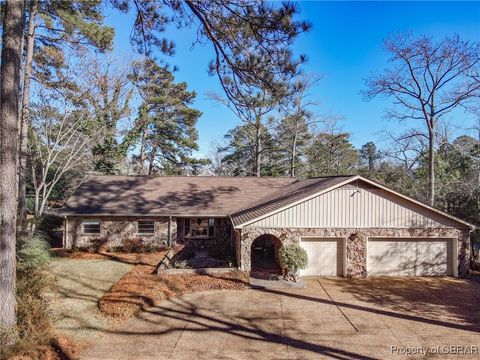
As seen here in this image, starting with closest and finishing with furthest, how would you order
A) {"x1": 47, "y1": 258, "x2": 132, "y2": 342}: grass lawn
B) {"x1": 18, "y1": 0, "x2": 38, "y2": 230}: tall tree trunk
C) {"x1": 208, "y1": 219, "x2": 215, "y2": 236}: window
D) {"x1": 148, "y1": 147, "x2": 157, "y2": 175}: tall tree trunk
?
{"x1": 47, "y1": 258, "x2": 132, "y2": 342}: grass lawn, {"x1": 18, "y1": 0, "x2": 38, "y2": 230}: tall tree trunk, {"x1": 208, "y1": 219, "x2": 215, "y2": 236}: window, {"x1": 148, "y1": 147, "x2": 157, "y2": 175}: tall tree trunk

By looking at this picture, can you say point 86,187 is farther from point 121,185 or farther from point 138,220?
point 138,220

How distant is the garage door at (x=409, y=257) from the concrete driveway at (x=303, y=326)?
2.01 m

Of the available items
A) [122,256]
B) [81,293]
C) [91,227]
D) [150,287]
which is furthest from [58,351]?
[91,227]

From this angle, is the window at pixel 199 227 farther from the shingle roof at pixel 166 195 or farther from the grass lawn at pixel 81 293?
the grass lawn at pixel 81 293

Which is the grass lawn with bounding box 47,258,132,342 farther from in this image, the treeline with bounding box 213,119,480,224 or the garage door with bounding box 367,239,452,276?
the treeline with bounding box 213,119,480,224

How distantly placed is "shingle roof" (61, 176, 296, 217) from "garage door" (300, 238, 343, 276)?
5.84m

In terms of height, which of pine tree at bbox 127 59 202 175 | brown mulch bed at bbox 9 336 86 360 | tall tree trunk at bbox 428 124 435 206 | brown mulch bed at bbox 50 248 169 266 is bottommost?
brown mulch bed at bbox 9 336 86 360

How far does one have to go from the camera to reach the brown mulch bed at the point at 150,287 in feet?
33.5

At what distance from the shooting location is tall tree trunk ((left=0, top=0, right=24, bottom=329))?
7.28m

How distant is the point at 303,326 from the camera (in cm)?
934

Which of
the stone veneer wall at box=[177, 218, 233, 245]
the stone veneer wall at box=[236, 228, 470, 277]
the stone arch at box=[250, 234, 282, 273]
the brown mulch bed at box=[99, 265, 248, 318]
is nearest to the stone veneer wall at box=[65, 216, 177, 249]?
the stone veneer wall at box=[177, 218, 233, 245]

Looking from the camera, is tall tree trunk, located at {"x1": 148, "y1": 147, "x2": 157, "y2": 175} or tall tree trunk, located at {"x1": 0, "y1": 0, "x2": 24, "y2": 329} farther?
tall tree trunk, located at {"x1": 148, "y1": 147, "x2": 157, "y2": 175}

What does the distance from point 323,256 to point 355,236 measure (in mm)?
1726

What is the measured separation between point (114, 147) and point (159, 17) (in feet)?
61.9
